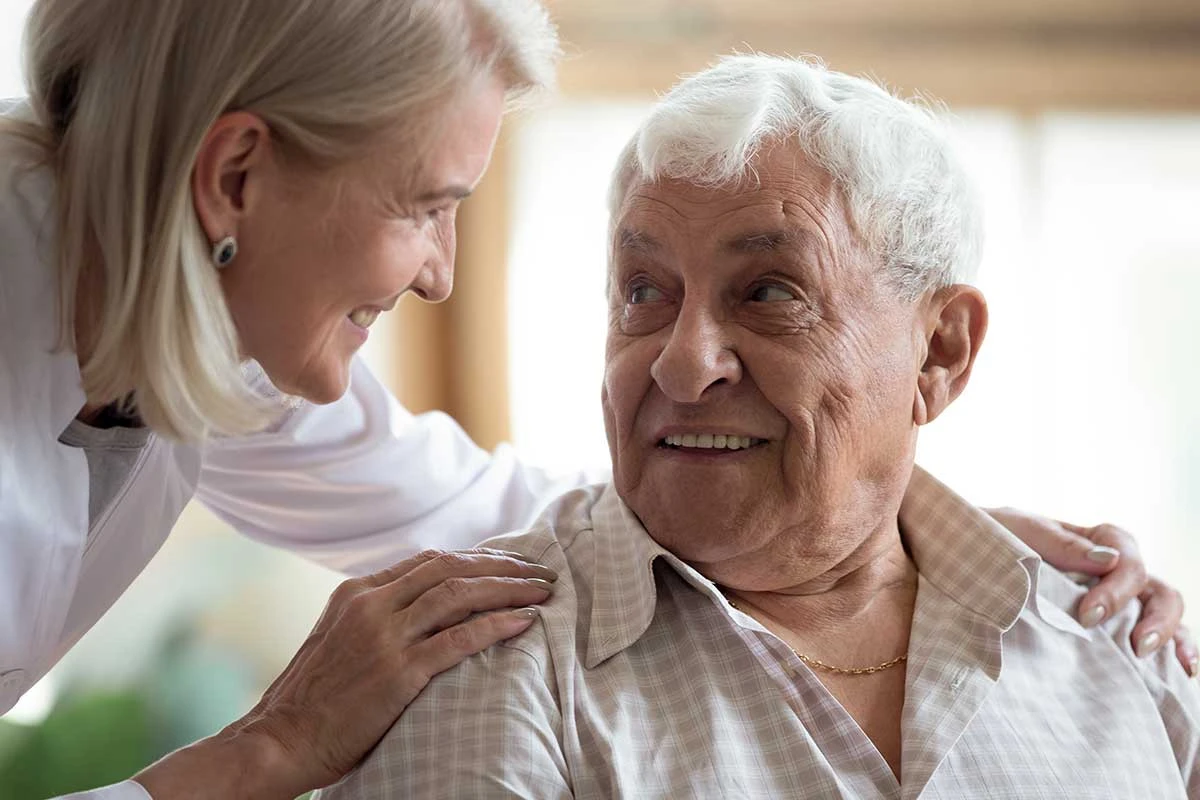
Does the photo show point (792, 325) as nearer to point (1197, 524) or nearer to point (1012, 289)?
point (1012, 289)

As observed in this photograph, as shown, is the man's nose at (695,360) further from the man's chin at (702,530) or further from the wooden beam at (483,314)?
the wooden beam at (483,314)

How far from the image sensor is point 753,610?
1.54m

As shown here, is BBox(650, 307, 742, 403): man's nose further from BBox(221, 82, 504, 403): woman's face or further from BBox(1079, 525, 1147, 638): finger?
BBox(1079, 525, 1147, 638): finger

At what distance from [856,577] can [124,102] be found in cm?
96

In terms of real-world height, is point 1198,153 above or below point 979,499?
above

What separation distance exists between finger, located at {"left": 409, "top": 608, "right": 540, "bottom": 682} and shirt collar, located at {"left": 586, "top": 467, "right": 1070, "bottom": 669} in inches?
4.1

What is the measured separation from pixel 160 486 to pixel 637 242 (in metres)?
0.61

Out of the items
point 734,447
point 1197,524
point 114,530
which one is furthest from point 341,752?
point 1197,524

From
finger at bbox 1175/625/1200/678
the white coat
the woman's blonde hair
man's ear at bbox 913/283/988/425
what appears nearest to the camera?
the woman's blonde hair

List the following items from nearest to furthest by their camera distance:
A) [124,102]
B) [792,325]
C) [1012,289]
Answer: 1. [124,102]
2. [792,325]
3. [1012,289]

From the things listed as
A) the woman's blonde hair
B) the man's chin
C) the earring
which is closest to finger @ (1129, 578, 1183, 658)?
the man's chin

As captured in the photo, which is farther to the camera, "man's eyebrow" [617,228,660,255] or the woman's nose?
"man's eyebrow" [617,228,660,255]

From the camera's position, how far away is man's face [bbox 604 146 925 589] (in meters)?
1.45

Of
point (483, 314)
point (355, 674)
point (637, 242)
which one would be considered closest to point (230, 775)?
point (355, 674)
